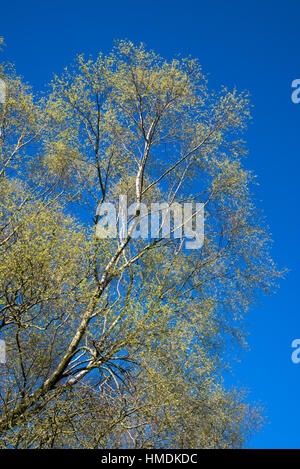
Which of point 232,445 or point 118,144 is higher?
point 118,144

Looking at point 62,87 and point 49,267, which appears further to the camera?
point 62,87

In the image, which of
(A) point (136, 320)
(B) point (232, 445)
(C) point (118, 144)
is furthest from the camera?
(B) point (232, 445)

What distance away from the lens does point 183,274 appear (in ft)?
52.8

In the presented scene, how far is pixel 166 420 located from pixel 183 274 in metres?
5.54

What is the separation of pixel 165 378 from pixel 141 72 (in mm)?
10877

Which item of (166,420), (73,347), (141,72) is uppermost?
(141,72)

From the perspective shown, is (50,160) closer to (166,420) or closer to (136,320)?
→ (136,320)

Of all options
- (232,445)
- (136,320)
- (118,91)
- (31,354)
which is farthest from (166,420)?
(118,91)

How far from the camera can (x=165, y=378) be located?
1277 centimetres

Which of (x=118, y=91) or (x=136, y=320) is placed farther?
(x=118, y=91)
